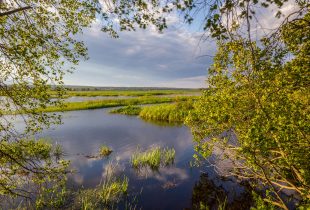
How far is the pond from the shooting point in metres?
13.4

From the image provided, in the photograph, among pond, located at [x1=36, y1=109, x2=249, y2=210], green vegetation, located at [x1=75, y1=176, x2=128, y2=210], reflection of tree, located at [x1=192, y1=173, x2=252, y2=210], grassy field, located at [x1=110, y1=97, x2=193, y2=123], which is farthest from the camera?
grassy field, located at [x1=110, y1=97, x2=193, y2=123]

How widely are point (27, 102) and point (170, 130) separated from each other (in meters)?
23.5

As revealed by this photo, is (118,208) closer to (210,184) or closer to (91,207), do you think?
(91,207)

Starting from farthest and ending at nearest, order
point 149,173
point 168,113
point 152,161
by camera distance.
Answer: point 168,113 → point 152,161 → point 149,173

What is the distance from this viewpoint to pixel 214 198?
43.0ft

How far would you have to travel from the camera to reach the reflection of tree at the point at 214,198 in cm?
1217

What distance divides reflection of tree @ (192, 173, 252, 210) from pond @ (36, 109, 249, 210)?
51 millimetres

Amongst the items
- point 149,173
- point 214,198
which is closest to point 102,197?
point 149,173

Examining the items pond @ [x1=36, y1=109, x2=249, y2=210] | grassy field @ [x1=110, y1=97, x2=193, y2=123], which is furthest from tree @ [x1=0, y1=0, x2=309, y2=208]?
grassy field @ [x1=110, y1=97, x2=193, y2=123]

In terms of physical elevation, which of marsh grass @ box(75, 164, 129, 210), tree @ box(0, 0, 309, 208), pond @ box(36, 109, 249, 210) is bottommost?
pond @ box(36, 109, 249, 210)

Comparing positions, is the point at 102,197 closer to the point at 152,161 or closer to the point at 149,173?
the point at 149,173

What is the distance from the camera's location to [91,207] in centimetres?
1145

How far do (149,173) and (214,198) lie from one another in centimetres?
475

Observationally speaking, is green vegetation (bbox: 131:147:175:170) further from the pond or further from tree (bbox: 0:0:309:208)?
tree (bbox: 0:0:309:208)
